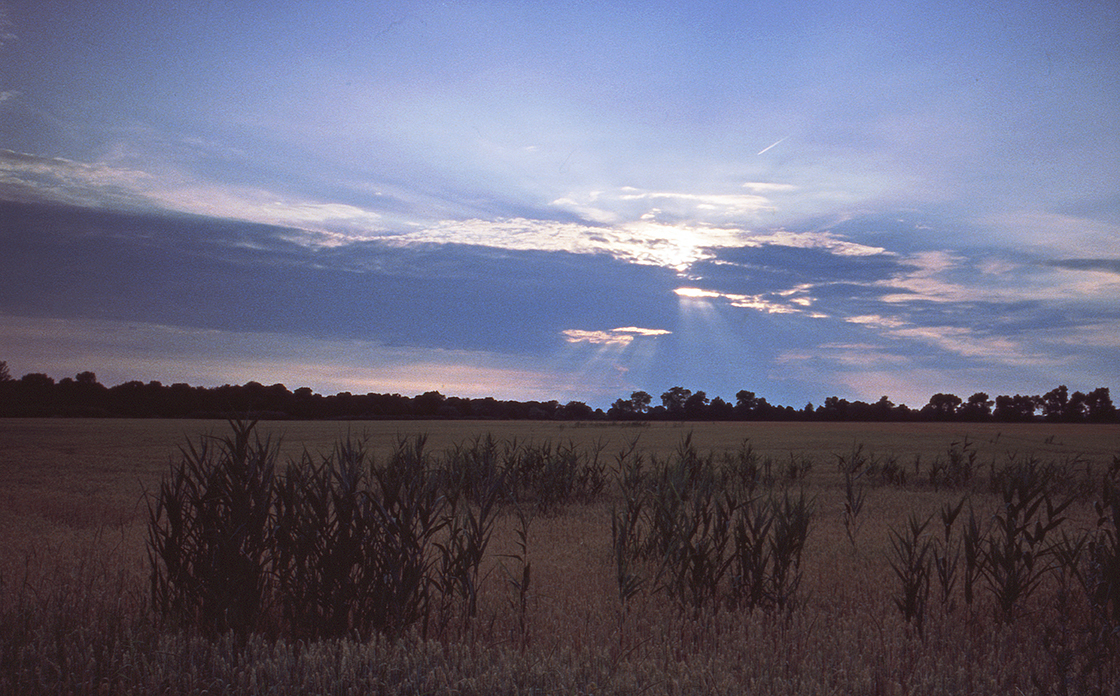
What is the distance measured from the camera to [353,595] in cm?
495

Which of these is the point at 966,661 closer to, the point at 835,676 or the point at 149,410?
the point at 835,676

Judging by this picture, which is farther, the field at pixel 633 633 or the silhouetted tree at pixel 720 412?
the silhouetted tree at pixel 720 412

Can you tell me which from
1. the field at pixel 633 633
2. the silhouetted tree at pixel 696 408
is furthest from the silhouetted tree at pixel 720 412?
the field at pixel 633 633

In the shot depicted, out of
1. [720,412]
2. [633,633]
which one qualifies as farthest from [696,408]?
[633,633]

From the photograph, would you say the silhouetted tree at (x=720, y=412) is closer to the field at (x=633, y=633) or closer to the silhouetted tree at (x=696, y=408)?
the silhouetted tree at (x=696, y=408)

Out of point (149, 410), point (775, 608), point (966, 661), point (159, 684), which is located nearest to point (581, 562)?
point (775, 608)

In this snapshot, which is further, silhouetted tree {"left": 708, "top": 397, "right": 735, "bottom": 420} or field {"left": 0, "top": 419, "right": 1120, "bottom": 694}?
silhouetted tree {"left": 708, "top": 397, "right": 735, "bottom": 420}

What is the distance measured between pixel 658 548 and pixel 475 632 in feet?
10.0

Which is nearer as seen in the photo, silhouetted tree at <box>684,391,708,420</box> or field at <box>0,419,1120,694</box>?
field at <box>0,419,1120,694</box>

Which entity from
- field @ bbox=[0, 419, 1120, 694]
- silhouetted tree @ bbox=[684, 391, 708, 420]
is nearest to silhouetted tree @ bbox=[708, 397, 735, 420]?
silhouetted tree @ bbox=[684, 391, 708, 420]

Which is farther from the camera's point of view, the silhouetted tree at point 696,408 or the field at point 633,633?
the silhouetted tree at point 696,408

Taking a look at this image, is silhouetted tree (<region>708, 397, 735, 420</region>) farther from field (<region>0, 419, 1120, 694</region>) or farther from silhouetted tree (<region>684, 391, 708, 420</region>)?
field (<region>0, 419, 1120, 694</region>)

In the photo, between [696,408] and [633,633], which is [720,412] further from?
[633,633]

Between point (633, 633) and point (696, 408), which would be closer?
point (633, 633)
